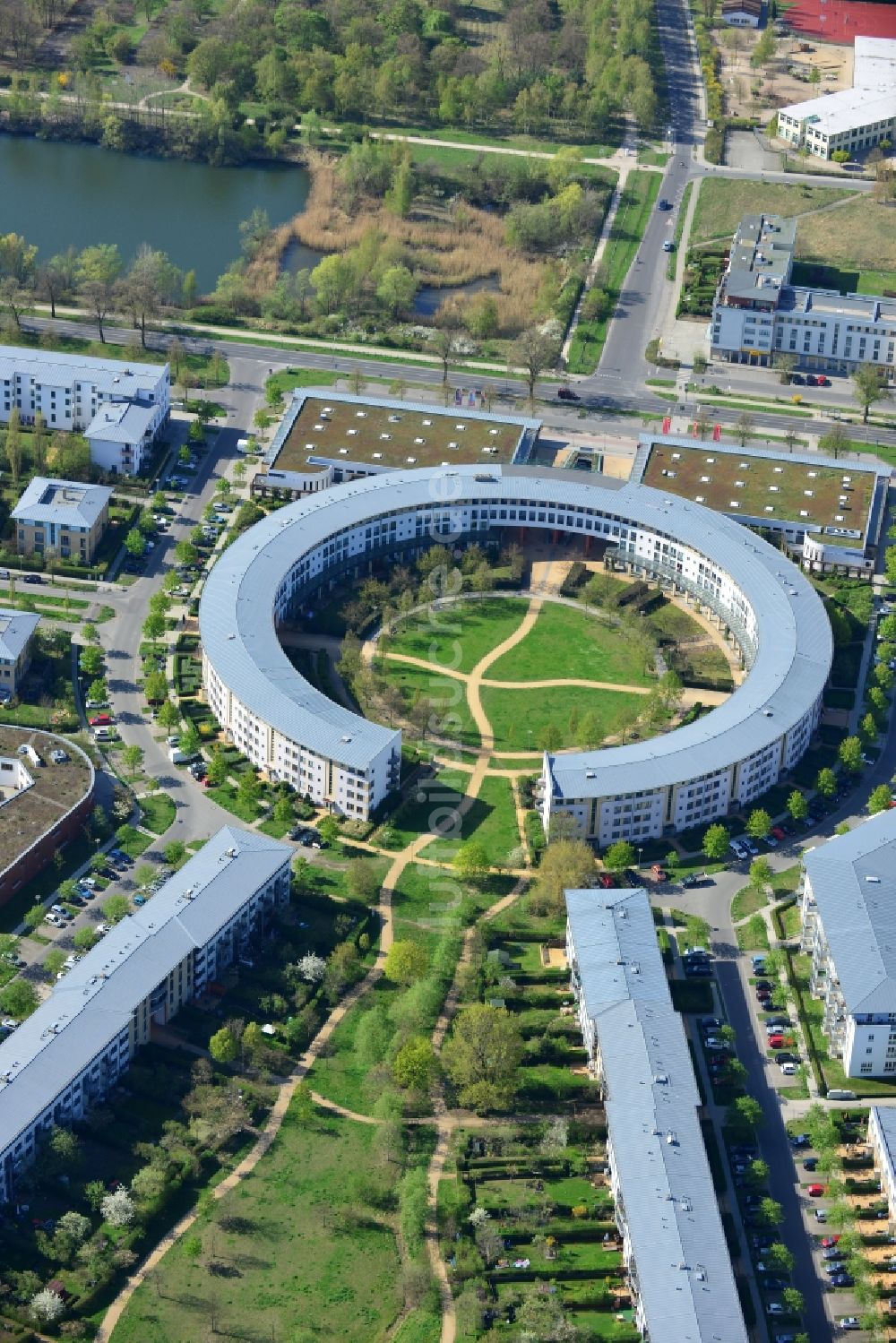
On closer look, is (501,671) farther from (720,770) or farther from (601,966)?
(601,966)

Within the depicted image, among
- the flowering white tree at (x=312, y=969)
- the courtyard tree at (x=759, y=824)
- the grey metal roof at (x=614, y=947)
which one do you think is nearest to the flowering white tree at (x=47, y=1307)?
the flowering white tree at (x=312, y=969)

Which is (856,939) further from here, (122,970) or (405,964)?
(122,970)

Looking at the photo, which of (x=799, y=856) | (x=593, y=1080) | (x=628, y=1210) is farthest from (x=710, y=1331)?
(x=799, y=856)

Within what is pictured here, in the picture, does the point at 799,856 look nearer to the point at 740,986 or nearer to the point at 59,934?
the point at 740,986

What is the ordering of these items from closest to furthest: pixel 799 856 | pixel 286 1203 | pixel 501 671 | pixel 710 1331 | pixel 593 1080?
1. pixel 710 1331
2. pixel 286 1203
3. pixel 593 1080
4. pixel 799 856
5. pixel 501 671

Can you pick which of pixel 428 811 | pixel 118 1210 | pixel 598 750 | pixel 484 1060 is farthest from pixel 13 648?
pixel 118 1210

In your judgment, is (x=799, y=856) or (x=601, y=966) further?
(x=799, y=856)

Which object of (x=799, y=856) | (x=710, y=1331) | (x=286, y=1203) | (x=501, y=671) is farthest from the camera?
(x=501, y=671)
